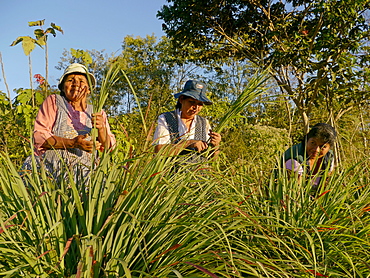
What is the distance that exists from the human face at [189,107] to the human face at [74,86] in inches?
29.8

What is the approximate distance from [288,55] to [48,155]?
629 cm

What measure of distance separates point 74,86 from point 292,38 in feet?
23.1

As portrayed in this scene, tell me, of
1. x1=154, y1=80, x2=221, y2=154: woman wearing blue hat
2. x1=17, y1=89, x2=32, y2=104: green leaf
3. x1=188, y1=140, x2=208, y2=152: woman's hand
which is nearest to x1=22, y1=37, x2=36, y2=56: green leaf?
x1=17, y1=89, x2=32, y2=104: green leaf

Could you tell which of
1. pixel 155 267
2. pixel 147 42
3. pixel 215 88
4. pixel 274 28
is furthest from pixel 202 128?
pixel 147 42

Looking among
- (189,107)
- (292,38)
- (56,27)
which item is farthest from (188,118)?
(292,38)

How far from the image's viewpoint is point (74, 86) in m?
2.79

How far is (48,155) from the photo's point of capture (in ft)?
8.45

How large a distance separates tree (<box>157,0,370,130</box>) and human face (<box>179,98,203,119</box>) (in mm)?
3526

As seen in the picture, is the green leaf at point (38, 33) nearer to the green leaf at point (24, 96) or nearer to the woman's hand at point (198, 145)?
the green leaf at point (24, 96)

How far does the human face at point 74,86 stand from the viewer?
Answer: 280 centimetres

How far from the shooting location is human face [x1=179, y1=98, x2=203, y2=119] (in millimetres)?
3156

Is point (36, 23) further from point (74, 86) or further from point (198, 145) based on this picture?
point (198, 145)

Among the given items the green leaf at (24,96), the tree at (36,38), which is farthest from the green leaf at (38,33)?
the green leaf at (24,96)

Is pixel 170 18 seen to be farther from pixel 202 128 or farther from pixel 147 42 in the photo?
pixel 147 42
